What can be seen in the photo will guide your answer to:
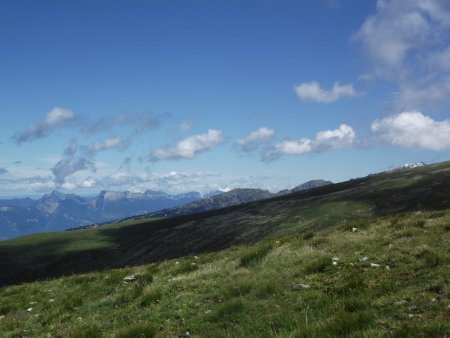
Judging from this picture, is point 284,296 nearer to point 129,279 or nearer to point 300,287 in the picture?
point 300,287

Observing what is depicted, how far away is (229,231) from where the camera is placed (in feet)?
308

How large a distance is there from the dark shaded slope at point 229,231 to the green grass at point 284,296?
4289cm

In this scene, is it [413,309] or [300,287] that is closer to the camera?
[413,309]

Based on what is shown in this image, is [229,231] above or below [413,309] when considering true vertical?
below

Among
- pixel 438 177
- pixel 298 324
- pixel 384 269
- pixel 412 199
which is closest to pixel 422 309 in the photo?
pixel 298 324

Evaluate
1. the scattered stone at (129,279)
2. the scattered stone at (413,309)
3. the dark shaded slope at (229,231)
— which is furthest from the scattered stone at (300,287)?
the dark shaded slope at (229,231)

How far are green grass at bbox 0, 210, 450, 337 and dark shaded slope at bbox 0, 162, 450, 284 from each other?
141 feet

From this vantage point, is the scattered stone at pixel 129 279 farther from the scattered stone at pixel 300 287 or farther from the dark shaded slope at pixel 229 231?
the dark shaded slope at pixel 229 231

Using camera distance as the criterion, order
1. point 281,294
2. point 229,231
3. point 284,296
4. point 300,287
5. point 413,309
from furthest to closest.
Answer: point 229,231, point 300,287, point 281,294, point 284,296, point 413,309

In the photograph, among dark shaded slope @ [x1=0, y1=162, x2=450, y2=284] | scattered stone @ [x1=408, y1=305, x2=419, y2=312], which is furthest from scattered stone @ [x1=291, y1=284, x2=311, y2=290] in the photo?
dark shaded slope @ [x1=0, y1=162, x2=450, y2=284]

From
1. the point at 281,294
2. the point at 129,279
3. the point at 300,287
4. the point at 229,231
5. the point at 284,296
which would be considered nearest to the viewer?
the point at 284,296

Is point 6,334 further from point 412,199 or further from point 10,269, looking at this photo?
point 10,269

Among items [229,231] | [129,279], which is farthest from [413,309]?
[229,231]

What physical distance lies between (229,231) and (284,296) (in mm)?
80716
